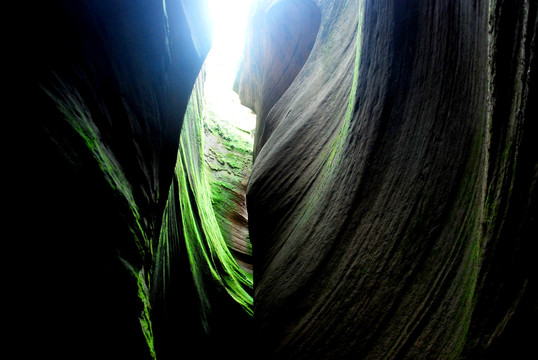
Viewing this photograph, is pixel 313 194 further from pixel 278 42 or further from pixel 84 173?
pixel 278 42

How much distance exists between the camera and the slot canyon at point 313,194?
1072 mm

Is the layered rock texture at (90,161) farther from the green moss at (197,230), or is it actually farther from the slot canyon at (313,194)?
the green moss at (197,230)

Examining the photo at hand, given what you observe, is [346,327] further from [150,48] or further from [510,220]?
[150,48]

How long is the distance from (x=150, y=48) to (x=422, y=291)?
2071 mm

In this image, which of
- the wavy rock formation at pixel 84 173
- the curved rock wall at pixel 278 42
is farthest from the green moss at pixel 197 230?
the curved rock wall at pixel 278 42

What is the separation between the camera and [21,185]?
0.99 meters

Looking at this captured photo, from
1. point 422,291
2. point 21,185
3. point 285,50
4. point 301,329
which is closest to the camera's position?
point 21,185

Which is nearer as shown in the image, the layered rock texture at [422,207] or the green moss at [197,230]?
the layered rock texture at [422,207]

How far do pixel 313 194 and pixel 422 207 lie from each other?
1105 millimetres

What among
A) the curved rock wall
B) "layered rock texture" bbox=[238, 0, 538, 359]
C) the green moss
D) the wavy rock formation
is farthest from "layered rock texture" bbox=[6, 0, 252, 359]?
the curved rock wall

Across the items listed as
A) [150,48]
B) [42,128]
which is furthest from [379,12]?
[42,128]

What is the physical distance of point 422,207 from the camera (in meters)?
1.71

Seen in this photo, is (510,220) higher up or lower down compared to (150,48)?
lower down

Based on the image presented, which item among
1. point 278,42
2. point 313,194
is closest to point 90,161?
point 313,194
